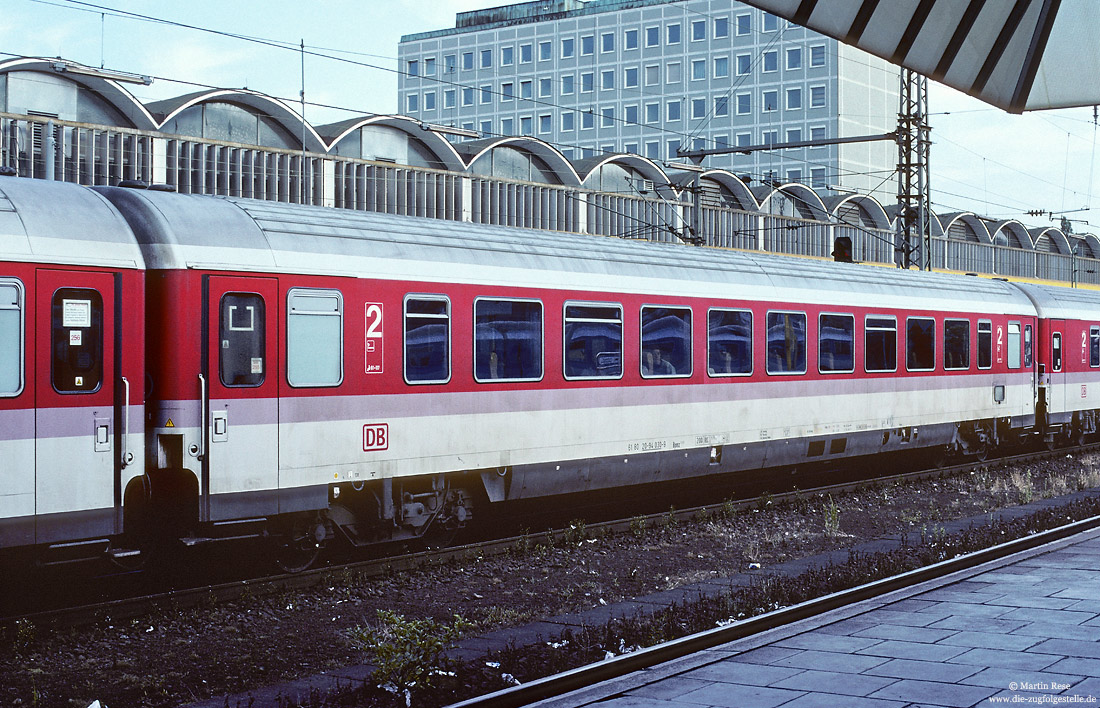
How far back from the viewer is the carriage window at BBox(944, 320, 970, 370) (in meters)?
22.1

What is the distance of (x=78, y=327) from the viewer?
10.3 meters

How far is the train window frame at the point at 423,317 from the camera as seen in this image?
12594mm

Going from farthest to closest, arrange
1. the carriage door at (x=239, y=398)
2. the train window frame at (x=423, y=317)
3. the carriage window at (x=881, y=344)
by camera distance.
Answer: the carriage window at (x=881, y=344)
the train window frame at (x=423, y=317)
the carriage door at (x=239, y=398)

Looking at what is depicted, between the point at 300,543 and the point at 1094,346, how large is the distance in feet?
70.7

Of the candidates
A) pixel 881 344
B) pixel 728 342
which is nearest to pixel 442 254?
pixel 728 342

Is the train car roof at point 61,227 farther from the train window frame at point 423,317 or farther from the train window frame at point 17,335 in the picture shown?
the train window frame at point 423,317

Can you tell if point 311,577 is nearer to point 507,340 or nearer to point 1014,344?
point 507,340

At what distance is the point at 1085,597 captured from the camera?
32.7 feet

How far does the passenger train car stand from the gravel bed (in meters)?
0.95

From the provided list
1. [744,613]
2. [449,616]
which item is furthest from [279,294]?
[744,613]

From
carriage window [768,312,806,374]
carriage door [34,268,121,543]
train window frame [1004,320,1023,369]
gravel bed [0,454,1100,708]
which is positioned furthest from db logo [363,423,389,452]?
train window frame [1004,320,1023,369]

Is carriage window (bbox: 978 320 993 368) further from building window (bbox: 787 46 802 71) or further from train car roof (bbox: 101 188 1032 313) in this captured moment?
building window (bbox: 787 46 802 71)

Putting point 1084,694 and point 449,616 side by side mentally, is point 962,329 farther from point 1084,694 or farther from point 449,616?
point 1084,694

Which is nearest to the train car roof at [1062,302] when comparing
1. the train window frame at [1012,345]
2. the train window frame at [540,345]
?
the train window frame at [1012,345]
